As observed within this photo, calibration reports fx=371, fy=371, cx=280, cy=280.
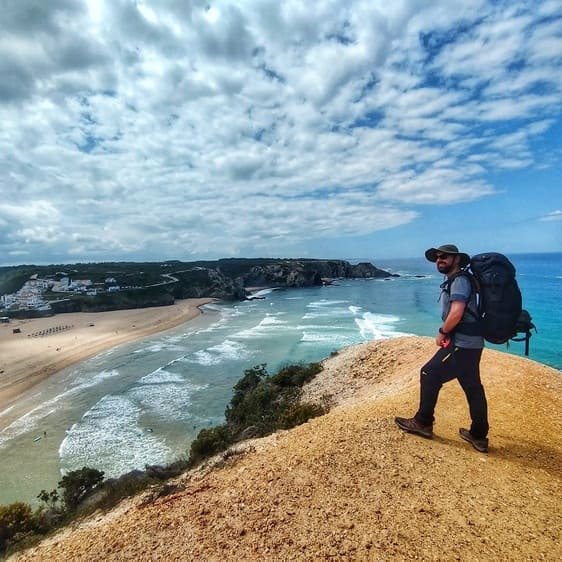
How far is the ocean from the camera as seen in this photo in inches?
612

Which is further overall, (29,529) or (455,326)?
(29,529)

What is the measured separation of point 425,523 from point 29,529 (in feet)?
28.7

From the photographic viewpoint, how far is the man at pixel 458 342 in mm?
4656

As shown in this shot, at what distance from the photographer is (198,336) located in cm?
4388

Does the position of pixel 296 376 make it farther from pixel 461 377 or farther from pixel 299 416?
pixel 461 377

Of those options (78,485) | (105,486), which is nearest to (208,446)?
(105,486)

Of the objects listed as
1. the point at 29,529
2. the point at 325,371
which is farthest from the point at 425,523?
the point at 325,371

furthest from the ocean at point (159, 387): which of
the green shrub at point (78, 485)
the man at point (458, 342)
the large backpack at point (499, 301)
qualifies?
the large backpack at point (499, 301)

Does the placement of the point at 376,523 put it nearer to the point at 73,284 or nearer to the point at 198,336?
the point at 198,336

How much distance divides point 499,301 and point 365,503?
2.92m

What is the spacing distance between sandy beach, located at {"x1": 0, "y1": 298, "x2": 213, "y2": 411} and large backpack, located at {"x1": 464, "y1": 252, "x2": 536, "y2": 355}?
91.9 ft

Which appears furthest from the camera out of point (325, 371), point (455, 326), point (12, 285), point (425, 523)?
point (12, 285)

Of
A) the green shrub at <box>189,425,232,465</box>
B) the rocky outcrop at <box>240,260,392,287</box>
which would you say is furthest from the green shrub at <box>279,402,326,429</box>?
the rocky outcrop at <box>240,260,392,287</box>

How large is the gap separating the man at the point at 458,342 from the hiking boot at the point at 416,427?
1.56 ft
